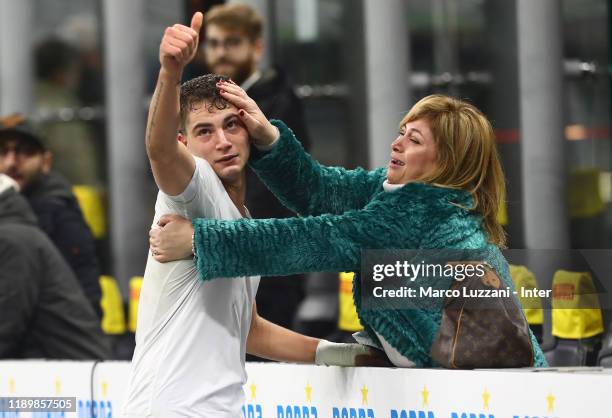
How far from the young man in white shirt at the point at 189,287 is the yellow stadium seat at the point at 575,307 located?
995mm

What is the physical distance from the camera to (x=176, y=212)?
3.67 m

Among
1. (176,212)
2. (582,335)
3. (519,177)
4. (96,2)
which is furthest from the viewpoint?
(96,2)

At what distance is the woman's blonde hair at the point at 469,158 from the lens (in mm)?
3916

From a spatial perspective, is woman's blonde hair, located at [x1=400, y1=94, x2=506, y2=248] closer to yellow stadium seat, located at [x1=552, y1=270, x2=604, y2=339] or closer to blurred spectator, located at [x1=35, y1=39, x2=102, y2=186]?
yellow stadium seat, located at [x1=552, y1=270, x2=604, y2=339]

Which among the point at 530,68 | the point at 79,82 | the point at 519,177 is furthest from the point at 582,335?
the point at 79,82

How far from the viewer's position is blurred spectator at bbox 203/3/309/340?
228 inches

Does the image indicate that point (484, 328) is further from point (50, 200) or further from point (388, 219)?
point (50, 200)

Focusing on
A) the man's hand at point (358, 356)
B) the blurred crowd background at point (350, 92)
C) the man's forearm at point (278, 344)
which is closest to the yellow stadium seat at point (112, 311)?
the blurred crowd background at point (350, 92)

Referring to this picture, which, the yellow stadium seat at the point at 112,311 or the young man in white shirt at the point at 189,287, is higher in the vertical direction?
the young man in white shirt at the point at 189,287

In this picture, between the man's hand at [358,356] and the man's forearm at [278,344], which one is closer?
the man's hand at [358,356]

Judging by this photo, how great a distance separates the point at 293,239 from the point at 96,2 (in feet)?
20.0

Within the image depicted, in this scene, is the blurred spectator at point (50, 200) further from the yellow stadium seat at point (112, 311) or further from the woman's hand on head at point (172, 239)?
the woman's hand on head at point (172, 239)

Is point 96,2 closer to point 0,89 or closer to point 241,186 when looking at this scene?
point 0,89

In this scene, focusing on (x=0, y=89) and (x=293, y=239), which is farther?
(x=0, y=89)
